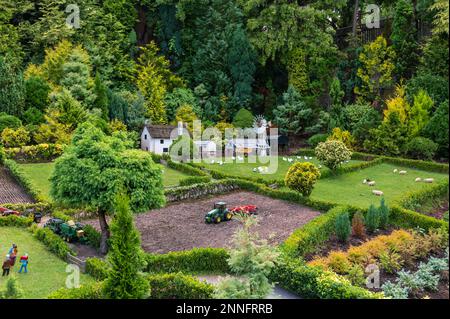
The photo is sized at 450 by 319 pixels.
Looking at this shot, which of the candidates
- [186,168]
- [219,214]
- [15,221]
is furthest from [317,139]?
[15,221]

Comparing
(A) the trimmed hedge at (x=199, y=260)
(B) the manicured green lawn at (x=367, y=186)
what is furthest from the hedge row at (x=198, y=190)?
(A) the trimmed hedge at (x=199, y=260)

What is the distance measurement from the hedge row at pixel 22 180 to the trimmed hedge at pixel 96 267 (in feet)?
31.4

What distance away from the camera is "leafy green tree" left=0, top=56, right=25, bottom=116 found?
40.6m

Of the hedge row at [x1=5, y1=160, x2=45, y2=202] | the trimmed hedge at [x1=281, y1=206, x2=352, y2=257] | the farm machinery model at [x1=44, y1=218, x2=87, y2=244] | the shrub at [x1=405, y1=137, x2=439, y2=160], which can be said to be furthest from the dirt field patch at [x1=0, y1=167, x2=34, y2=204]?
the shrub at [x1=405, y1=137, x2=439, y2=160]

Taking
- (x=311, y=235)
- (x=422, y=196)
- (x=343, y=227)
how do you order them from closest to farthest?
(x=311, y=235), (x=343, y=227), (x=422, y=196)

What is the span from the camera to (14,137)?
3769 centimetres

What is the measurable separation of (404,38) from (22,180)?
3163 centimetres

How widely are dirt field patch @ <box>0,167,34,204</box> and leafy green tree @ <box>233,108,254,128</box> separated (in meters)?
18.8

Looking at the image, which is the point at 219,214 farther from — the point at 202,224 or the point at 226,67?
the point at 226,67

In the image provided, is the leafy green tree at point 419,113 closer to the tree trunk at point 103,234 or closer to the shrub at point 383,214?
the shrub at point 383,214

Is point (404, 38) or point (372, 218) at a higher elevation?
point (404, 38)

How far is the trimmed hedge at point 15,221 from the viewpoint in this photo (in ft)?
80.8

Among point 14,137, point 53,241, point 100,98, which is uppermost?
point 100,98

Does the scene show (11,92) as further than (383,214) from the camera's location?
Yes
